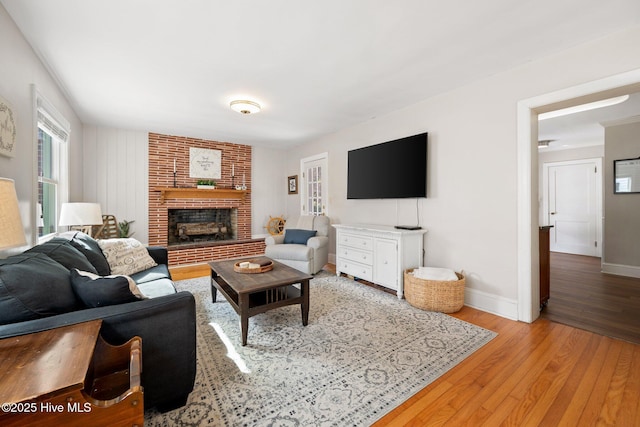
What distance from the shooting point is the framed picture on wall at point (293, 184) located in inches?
237

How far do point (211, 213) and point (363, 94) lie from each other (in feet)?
13.4

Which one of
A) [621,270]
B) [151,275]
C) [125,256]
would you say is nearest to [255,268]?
[151,275]

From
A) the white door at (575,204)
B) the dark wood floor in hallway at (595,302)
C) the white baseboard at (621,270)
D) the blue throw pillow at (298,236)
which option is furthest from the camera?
the white door at (575,204)

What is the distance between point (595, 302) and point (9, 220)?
4.71 meters

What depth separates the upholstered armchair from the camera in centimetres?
400

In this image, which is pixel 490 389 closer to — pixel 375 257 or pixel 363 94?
pixel 375 257

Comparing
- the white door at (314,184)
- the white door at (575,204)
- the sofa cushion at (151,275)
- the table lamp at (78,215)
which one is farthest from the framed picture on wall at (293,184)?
the white door at (575,204)

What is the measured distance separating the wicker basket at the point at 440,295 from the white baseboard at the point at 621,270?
3240 millimetres

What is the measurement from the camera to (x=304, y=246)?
417cm

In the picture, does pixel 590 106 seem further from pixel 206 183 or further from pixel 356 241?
pixel 206 183

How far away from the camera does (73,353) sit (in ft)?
3.15

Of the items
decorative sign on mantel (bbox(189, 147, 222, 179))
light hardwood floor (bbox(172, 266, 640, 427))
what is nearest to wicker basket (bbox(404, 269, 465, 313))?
light hardwood floor (bbox(172, 266, 640, 427))

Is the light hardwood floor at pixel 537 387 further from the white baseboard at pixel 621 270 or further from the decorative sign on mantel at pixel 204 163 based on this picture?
the decorative sign on mantel at pixel 204 163

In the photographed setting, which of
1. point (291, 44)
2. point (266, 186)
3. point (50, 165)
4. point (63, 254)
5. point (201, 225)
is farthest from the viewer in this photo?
point (266, 186)
